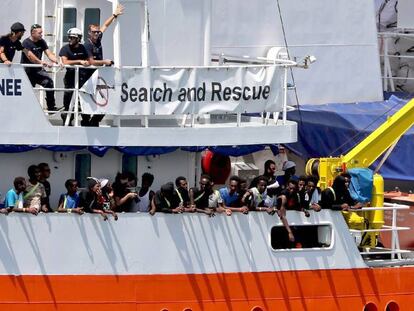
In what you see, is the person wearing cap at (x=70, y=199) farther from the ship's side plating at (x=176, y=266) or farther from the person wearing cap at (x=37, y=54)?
the person wearing cap at (x=37, y=54)

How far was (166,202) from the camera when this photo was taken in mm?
19141

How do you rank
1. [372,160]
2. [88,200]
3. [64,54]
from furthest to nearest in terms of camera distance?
[372,160] → [64,54] → [88,200]

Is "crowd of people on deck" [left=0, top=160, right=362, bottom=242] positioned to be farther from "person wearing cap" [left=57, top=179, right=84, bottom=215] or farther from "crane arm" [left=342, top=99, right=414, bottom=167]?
"crane arm" [left=342, top=99, right=414, bottom=167]

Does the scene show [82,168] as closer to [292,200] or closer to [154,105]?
[154,105]

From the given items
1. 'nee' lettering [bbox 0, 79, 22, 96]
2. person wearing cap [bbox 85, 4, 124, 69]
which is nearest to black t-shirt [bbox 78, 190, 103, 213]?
'nee' lettering [bbox 0, 79, 22, 96]

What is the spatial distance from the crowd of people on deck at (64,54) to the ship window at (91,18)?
96 centimetres

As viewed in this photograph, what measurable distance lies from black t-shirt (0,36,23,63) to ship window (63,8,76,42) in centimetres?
154

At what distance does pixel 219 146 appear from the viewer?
19.9m

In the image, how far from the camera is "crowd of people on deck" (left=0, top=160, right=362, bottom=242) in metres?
18.8

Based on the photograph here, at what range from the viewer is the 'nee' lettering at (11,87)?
18.9 metres

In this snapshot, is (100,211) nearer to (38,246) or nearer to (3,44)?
(38,246)

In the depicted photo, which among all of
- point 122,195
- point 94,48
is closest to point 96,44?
point 94,48

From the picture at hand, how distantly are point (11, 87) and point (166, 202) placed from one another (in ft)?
8.32

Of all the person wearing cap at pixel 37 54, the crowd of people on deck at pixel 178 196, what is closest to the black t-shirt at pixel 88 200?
the crowd of people on deck at pixel 178 196
